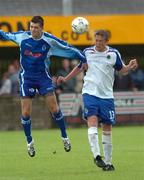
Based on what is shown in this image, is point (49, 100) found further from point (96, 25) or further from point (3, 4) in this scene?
point (3, 4)

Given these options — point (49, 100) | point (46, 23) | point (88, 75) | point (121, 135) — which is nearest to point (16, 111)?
point (46, 23)

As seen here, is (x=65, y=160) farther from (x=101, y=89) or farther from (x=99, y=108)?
(x=101, y=89)

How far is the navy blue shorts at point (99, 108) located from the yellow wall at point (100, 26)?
11937mm

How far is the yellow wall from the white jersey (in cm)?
1177

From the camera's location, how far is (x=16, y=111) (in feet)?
76.1

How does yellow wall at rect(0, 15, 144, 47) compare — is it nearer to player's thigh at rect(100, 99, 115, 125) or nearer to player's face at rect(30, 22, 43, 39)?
player's face at rect(30, 22, 43, 39)

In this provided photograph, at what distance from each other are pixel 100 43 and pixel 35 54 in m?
1.63

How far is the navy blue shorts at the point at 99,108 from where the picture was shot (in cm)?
1160

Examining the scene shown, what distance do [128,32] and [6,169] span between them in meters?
12.5

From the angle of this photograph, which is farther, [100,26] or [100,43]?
[100,26]

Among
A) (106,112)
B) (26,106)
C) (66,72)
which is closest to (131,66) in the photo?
(106,112)

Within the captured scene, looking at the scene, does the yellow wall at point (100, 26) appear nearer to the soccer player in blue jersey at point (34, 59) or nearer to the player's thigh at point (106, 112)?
the soccer player in blue jersey at point (34, 59)

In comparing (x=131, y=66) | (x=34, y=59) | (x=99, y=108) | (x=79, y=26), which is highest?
(x=79, y=26)

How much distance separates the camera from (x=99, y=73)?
11.7 meters
